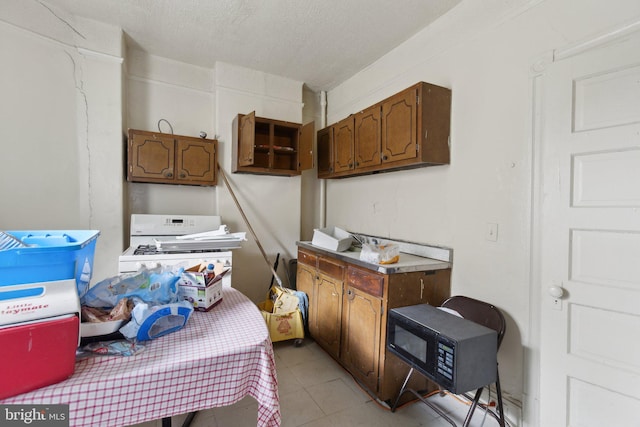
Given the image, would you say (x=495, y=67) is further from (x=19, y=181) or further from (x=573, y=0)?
(x=19, y=181)

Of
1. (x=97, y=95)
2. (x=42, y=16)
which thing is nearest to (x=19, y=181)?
(x=97, y=95)

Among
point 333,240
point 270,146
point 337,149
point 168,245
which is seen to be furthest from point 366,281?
point 270,146

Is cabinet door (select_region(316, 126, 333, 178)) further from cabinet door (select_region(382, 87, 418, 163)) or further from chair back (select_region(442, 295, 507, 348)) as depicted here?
chair back (select_region(442, 295, 507, 348))

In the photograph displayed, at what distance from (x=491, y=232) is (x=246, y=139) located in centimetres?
221

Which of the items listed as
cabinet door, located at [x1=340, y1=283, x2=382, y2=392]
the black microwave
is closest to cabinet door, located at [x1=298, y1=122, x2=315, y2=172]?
cabinet door, located at [x1=340, y1=283, x2=382, y2=392]

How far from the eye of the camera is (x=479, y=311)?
73.0 inches

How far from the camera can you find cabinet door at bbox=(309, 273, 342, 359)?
7.85 feet

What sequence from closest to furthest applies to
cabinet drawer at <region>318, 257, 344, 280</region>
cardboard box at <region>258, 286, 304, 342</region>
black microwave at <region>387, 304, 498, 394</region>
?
black microwave at <region>387, 304, 498, 394</region> → cabinet drawer at <region>318, 257, 344, 280</region> → cardboard box at <region>258, 286, 304, 342</region>

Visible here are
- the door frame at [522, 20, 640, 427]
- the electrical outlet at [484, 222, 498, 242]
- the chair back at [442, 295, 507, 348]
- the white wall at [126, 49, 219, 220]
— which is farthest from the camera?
the white wall at [126, 49, 219, 220]

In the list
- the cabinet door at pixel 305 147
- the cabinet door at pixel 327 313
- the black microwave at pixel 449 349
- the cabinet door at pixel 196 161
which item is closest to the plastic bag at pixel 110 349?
the black microwave at pixel 449 349

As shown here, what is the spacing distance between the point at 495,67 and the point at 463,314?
1.58 m

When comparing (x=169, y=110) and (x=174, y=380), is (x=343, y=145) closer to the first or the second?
(x=169, y=110)

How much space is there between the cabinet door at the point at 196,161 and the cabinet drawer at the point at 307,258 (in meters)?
1.13

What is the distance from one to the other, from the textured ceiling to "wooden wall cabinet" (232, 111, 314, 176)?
0.63m
